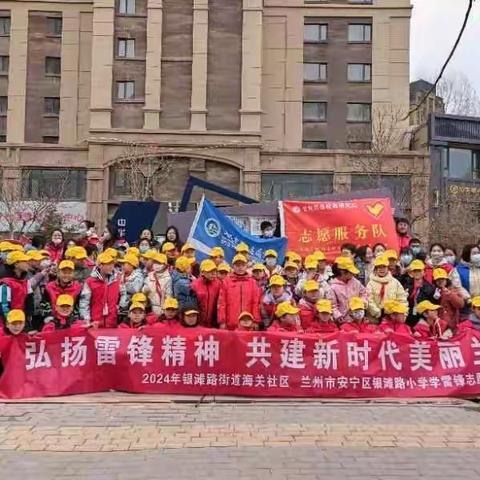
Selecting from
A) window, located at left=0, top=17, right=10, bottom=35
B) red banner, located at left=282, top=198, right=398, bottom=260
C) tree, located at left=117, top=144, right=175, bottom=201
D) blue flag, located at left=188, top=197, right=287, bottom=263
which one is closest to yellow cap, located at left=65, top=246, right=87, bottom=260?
blue flag, located at left=188, top=197, right=287, bottom=263

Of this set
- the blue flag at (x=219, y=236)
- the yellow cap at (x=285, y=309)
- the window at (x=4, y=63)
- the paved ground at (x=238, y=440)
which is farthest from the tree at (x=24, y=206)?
the paved ground at (x=238, y=440)

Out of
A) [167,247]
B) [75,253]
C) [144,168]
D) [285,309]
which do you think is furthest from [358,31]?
[285,309]

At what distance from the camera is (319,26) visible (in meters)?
48.2

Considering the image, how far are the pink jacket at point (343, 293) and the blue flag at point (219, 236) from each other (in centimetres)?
255

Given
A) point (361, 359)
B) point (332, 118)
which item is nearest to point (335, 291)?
point (361, 359)

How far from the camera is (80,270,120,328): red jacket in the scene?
30.0 ft

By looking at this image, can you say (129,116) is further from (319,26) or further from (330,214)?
(330,214)

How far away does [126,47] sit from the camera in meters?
45.3

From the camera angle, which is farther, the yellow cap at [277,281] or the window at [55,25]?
the window at [55,25]

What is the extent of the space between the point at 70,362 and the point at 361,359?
3497 millimetres

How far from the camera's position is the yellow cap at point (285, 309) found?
900cm

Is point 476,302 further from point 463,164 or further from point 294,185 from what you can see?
point 463,164

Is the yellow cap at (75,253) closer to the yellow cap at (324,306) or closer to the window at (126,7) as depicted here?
the yellow cap at (324,306)

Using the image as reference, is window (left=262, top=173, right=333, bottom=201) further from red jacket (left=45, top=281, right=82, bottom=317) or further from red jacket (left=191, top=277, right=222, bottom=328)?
red jacket (left=45, top=281, right=82, bottom=317)
